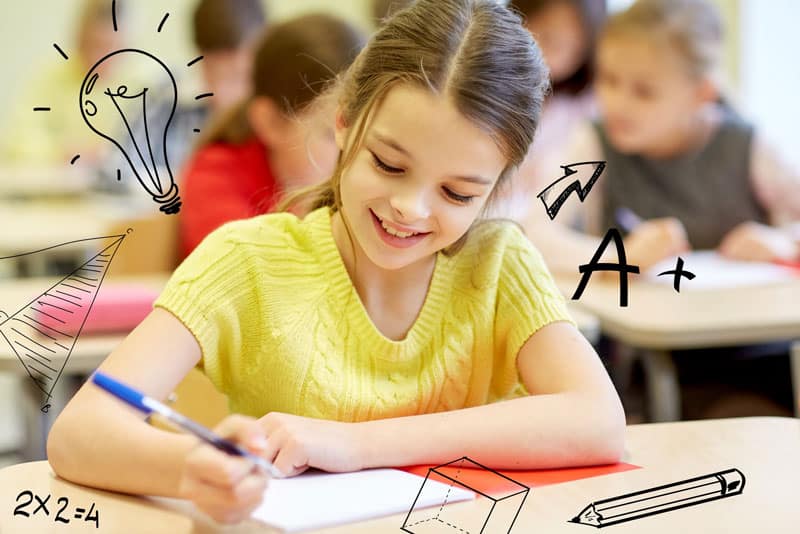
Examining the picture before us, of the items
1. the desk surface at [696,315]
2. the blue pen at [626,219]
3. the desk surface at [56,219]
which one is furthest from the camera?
the desk surface at [56,219]

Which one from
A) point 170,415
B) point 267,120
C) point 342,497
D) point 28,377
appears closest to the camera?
point 170,415

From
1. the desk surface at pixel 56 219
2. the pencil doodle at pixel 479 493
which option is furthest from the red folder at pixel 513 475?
the desk surface at pixel 56 219

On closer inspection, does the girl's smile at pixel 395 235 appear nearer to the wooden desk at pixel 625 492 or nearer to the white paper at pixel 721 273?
the wooden desk at pixel 625 492

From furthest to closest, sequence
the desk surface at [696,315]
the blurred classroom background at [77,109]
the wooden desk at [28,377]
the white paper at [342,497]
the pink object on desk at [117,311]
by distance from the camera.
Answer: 1. the blurred classroom background at [77,109]
2. the desk surface at [696,315]
3. the pink object on desk at [117,311]
4. the wooden desk at [28,377]
5. the white paper at [342,497]

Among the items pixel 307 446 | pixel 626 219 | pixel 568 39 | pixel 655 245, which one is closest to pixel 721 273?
pixel 655 245

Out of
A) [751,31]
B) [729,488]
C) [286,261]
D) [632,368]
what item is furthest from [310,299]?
[751,31]

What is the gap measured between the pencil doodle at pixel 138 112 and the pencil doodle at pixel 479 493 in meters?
0.31

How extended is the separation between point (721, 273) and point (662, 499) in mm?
1212

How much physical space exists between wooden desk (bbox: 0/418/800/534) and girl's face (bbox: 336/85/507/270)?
23 centimetres

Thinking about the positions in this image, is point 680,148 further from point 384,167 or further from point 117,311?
point 384,167

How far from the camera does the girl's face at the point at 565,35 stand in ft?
8.45

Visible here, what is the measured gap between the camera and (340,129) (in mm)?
967

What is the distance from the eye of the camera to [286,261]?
1010 mm

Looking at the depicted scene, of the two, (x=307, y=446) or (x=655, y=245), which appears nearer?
(x=307, y=446)
